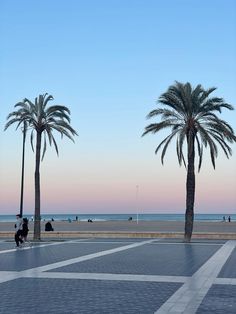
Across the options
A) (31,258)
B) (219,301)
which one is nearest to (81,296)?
(219,301)

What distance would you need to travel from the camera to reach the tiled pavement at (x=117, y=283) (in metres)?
8.92

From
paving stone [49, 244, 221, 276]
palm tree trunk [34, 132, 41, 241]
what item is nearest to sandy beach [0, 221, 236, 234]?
palm tree trunk [34, 132, 41, 241]

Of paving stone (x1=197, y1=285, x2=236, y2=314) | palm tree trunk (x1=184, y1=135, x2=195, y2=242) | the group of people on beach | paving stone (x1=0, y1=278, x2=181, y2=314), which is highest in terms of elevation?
palm tree trunk (x1=184, y1=135, x2=195, y2=242)

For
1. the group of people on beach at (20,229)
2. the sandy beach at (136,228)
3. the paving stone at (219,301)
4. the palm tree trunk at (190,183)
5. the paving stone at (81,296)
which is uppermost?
the palm tree trunk at (190,183)

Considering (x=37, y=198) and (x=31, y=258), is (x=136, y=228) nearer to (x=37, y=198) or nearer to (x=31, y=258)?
(x=37, y=198)

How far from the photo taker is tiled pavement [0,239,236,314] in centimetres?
892

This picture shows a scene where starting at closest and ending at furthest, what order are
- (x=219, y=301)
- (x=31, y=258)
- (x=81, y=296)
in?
1. (x=219, y=301)
2. (x=81, y=296)
3. (x=31, y=258)

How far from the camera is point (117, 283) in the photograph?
11.7 m

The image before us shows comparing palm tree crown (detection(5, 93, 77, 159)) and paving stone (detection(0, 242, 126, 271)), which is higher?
palm tree crown (detection(5, 93, 77, 159))

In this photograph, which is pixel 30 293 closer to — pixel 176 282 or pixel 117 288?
pixel 117 288

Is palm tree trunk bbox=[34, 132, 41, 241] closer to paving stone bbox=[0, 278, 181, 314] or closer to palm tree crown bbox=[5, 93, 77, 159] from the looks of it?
palm tree crown bbox=[5, 93, 77, 159]

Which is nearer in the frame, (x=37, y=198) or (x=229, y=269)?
(x=229, y=269)

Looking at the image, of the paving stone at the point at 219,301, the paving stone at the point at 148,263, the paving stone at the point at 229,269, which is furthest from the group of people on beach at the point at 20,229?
the paving stone at the point at 219,301

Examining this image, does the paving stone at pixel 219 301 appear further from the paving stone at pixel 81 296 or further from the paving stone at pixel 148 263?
the paving stone at pixel 148 263
